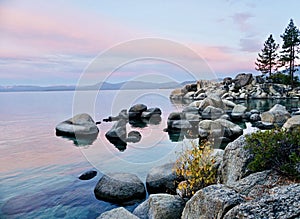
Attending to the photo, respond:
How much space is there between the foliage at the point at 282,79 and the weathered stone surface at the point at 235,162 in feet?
157

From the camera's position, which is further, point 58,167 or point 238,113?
point 238,113

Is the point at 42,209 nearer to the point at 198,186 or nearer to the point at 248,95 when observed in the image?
the point at 198,186

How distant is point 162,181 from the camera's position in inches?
327

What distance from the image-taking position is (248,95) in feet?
154

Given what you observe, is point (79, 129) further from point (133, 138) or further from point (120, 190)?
point (120, 190)

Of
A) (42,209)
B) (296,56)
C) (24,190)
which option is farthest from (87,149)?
(296,56)

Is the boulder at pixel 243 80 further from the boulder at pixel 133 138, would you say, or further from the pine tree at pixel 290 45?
the boulder at pixel 133 138

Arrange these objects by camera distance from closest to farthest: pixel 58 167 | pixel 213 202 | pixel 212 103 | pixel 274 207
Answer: pixel 274 207 → pixel 213 202 → pixel 58 167 → pixel 212 103

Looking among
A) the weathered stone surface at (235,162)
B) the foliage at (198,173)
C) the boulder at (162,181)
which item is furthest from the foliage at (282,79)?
the foliage at (198,173)

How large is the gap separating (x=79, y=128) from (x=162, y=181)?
38.1 ft

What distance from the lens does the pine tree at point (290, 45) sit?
46438mm

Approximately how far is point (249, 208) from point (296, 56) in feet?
171

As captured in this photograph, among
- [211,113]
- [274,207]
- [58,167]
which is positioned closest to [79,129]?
[58,167]

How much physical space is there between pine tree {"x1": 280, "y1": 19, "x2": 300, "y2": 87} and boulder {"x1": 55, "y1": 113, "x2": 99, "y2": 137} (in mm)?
41685
